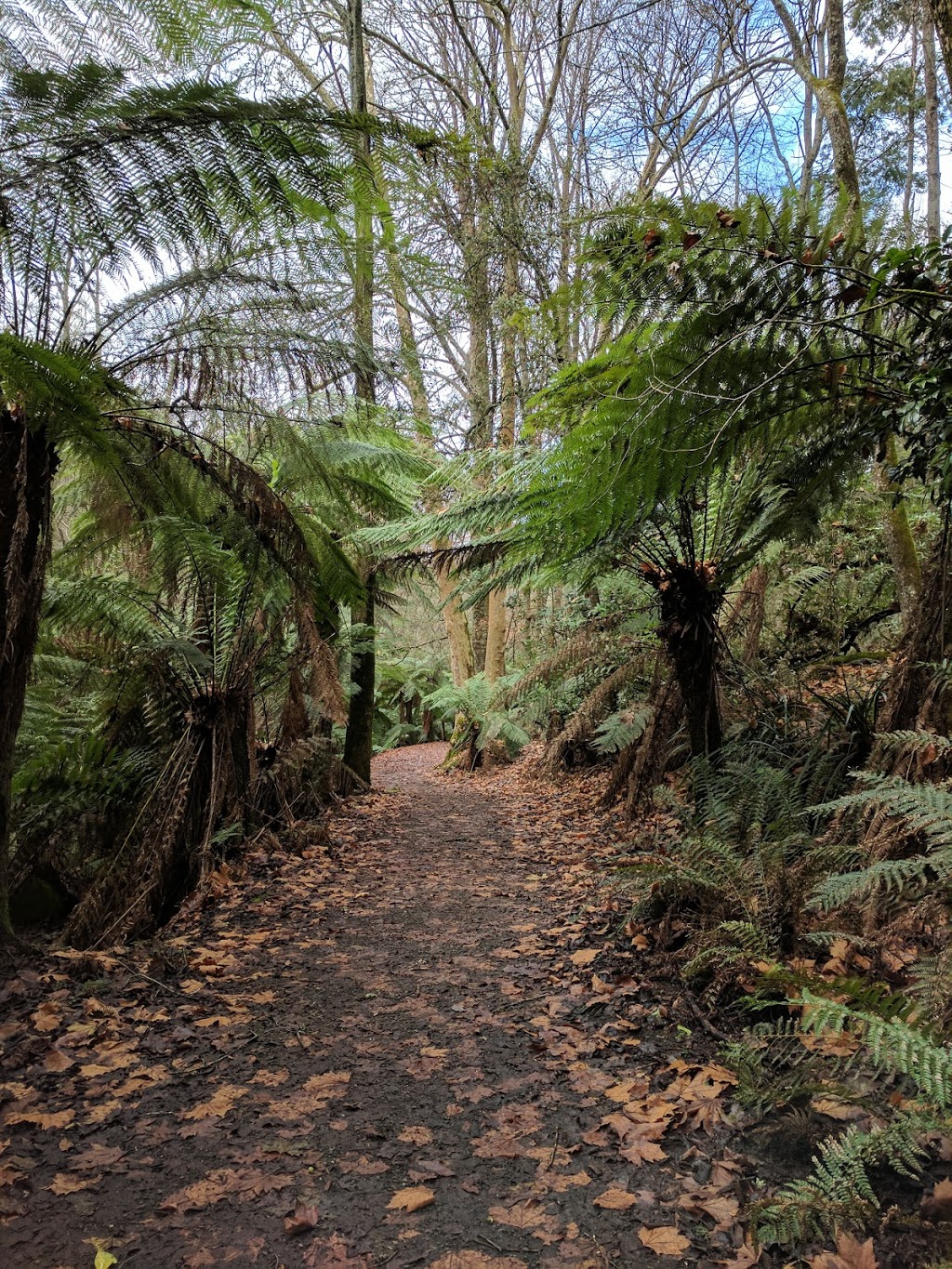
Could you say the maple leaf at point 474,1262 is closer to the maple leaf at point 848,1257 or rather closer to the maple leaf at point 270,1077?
the maple leaf at point 848,1257

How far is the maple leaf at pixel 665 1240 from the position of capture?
4.81 ft

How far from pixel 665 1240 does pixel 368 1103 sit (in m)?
0.98

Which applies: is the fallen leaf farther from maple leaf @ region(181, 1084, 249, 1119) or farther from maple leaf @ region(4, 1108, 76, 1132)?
maple leaf @ region(4, 1108, 76, 1132)

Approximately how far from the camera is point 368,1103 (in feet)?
6.98

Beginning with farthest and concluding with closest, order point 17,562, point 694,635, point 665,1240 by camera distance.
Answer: point 694,635, point 17,562, point 665,1240

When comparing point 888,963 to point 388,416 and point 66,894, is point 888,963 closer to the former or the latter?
point 66,894

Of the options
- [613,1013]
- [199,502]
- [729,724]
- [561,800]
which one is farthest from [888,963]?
[561,800]

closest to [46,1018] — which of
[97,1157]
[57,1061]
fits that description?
[57,1061]

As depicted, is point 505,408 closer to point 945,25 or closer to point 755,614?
point 755,614

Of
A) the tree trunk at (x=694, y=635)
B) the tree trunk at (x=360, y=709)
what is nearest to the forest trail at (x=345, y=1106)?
the tree trunk at (x=694, y=635)

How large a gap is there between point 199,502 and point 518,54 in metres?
11.6

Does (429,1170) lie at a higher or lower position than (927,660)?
lower

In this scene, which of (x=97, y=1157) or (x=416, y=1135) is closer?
(x=97, y=1157)

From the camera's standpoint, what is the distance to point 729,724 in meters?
5.00
